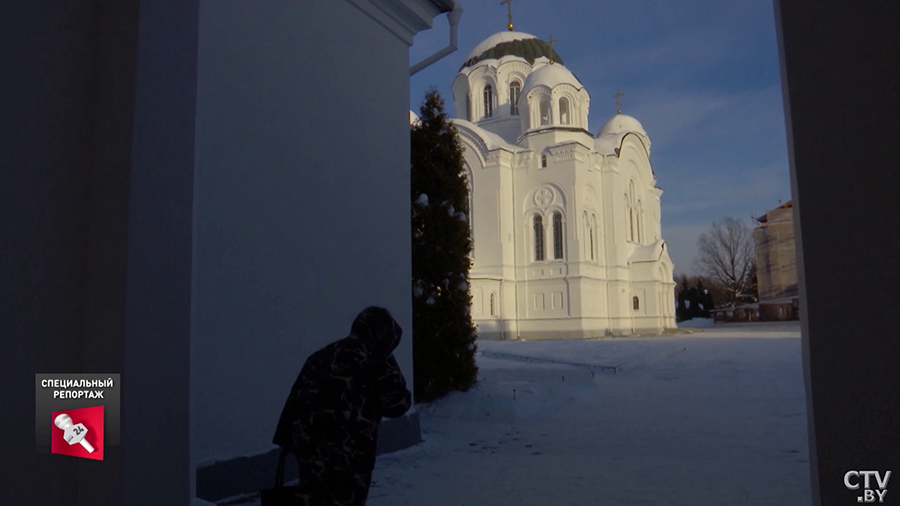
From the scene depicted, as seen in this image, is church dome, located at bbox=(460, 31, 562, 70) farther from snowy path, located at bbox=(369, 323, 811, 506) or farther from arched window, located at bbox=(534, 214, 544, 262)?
snowy path, located at bbox=(369, 323, 811, 506)

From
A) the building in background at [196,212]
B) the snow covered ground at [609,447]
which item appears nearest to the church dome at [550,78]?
the snow covered ground at [609,447]

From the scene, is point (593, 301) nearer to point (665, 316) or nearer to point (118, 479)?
point (665, 316)

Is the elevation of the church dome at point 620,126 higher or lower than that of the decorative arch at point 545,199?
higher

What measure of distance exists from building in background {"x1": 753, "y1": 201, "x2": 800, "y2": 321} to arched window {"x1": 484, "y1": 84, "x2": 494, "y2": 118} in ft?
101

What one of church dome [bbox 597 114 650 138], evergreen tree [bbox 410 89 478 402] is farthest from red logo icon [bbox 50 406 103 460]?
church dome [bbox 597 114 650 138]

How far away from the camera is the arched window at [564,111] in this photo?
33781 mm

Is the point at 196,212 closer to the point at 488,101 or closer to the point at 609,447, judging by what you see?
the point at 609,447

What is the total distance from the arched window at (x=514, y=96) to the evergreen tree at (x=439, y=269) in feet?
97.7

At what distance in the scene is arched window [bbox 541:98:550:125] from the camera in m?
33.8

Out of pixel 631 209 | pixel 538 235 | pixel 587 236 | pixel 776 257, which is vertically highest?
pixel 631 209

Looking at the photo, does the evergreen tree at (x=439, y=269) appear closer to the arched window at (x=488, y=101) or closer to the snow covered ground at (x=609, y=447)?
the snow covered ground at (x=609, y=447)

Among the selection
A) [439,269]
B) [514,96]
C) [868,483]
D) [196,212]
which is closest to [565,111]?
[514,96]

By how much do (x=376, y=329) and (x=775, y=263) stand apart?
63.9 m

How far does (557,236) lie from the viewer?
32.0 metres
